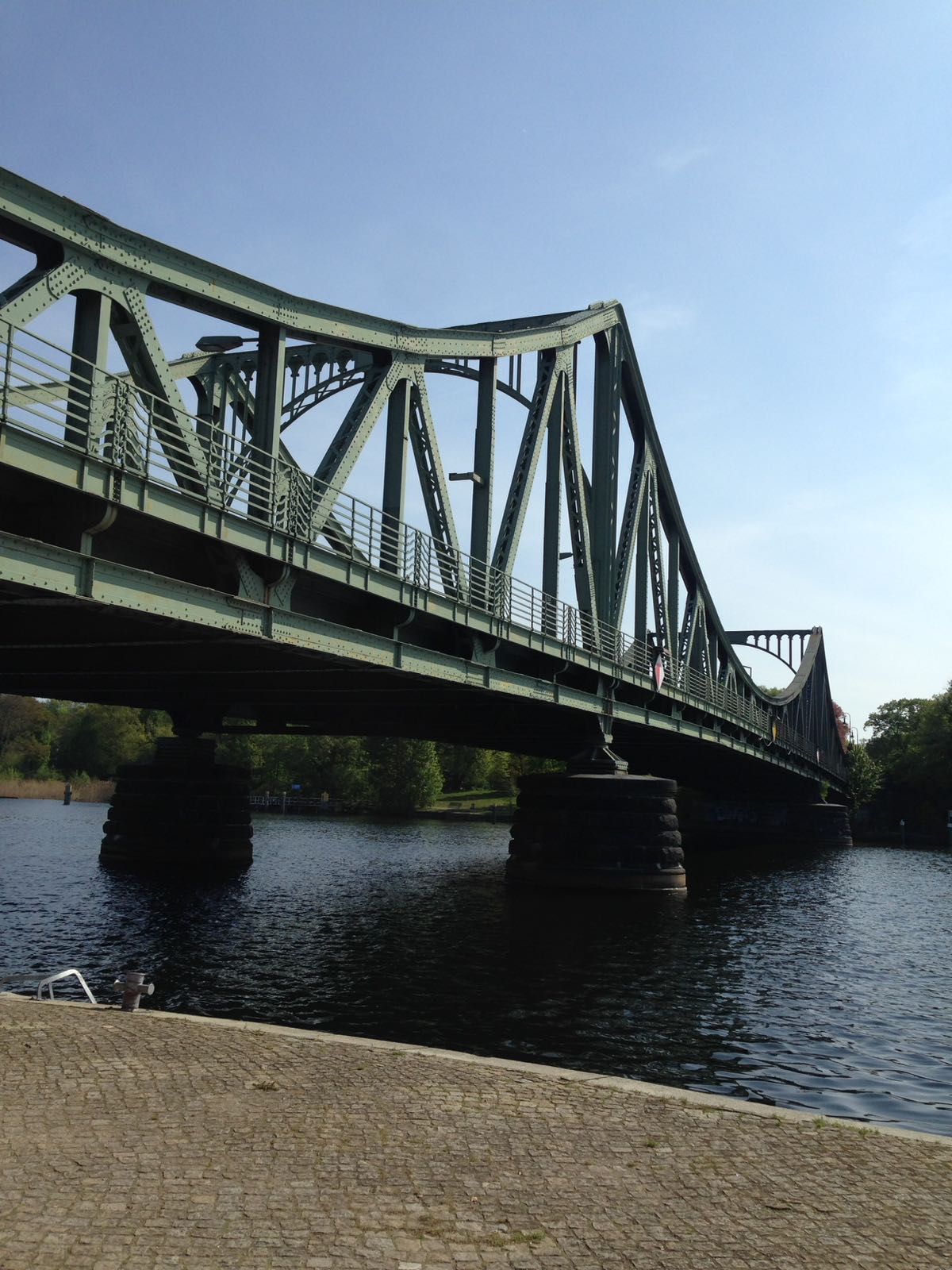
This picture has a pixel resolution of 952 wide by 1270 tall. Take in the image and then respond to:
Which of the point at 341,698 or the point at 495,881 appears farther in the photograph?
the point at 495,881

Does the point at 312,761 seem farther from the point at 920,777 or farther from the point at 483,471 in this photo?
the point at 483,471

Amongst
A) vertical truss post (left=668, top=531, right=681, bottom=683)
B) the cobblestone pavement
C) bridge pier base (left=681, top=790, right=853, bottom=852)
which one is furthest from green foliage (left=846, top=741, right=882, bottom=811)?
the cobblestone pavement

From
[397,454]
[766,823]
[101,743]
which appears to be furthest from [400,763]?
[397,454]

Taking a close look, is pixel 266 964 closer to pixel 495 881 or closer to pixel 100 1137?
pixel 100 1137

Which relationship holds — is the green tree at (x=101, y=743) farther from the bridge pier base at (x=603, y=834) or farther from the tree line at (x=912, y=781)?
the bridge pier base at (x=603, y=834)

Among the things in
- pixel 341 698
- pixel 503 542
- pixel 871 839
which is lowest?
pixel 871 839

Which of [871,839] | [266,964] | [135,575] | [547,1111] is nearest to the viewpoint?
[547,1111]

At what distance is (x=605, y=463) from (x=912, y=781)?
83.4m

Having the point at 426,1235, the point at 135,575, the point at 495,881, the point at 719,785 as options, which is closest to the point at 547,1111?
the point at 426,1235

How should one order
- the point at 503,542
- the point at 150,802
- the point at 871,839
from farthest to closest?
the point at 871,839
the point at 150,802
the point at 503,542

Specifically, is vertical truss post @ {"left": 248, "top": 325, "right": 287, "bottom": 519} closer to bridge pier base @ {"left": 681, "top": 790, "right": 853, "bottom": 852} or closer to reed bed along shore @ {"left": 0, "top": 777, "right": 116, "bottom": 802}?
bridge pier base @ {"left": 681, "top": 790, "right": 853, "bottom": 852}

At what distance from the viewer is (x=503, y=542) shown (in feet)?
99.0

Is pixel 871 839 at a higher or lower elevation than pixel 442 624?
lower

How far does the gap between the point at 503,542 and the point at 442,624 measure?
5.75 meters
